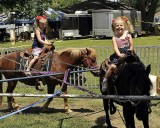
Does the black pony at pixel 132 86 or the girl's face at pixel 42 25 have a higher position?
the girl's face at pixel 42 25

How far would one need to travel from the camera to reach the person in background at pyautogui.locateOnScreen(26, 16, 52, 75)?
8508 millimetres

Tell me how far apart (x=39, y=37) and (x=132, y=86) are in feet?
12.1

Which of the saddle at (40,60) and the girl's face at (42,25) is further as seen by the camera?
the saddle at (40,60)

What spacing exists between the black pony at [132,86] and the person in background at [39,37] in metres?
2.60

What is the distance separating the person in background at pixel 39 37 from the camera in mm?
8508

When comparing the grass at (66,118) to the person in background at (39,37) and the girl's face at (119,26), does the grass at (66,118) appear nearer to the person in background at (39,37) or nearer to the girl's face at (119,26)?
the person in background at (39,37)

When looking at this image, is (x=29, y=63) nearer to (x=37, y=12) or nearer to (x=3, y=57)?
(x=3, y=57)

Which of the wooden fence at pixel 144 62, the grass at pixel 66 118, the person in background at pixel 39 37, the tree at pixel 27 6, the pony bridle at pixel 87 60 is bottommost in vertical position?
the grass at pixel 66 118

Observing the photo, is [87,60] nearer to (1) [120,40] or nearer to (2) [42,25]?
(2) [42,25]

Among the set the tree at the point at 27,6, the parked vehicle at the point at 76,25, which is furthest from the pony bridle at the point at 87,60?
the tree at the point at 27,6

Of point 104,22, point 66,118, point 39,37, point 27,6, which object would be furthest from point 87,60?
point 27,6

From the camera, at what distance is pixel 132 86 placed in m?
5.43

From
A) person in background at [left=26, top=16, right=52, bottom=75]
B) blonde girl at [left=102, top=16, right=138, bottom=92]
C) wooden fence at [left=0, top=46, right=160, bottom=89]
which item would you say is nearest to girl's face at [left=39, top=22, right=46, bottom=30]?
person in background at [left=26, top=16, right=52, bottom=75]

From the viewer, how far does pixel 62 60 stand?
889 cm
